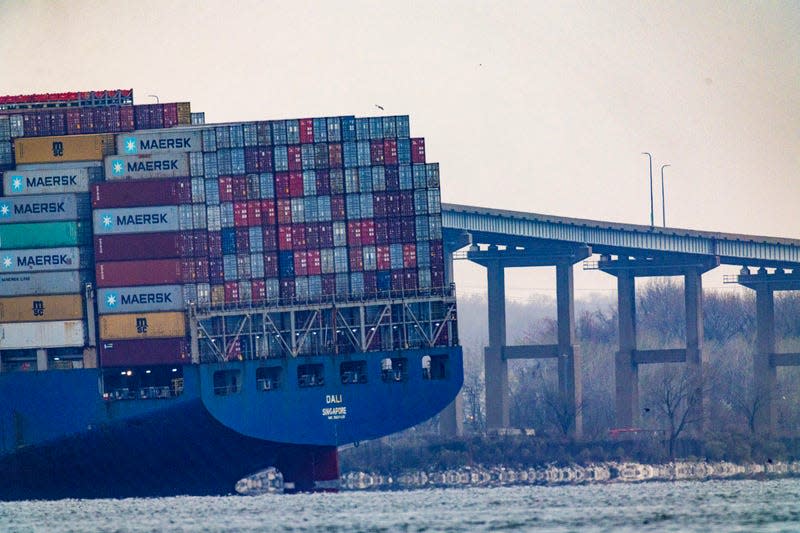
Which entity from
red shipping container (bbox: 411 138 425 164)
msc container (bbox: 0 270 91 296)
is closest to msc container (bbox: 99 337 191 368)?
msc container (bbox: 0 270 91 296)

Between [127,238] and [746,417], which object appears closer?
[127,238]

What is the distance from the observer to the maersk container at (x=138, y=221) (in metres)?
87.3

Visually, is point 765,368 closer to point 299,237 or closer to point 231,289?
point 299,237

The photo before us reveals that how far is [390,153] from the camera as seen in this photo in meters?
88.8

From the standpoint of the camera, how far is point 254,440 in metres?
88.0

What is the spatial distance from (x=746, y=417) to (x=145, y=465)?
5236 centimetres

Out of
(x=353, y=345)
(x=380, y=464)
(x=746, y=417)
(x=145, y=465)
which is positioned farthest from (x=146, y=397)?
(x=746, y=417)

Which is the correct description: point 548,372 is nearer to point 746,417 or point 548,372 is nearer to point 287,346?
point 746,417

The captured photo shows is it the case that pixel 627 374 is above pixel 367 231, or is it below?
below

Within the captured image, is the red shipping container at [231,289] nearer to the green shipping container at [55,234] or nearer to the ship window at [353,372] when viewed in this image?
the ship window at [353,372]

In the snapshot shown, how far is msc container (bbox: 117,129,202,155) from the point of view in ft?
291

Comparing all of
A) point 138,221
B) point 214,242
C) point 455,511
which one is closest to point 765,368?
point 214,242

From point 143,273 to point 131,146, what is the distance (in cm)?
581

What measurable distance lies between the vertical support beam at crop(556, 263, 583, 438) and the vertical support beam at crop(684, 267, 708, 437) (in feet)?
22.7
